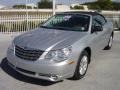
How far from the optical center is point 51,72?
15.4 feet

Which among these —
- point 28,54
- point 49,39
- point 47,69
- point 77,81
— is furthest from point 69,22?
point 47,69

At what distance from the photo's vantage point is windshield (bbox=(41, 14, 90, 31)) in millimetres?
6196

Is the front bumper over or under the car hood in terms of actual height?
under

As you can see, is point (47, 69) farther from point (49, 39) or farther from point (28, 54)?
point (49, 39)

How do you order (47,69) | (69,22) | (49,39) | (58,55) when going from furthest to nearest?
1. (69,22)
2. (49,39)
3. (58,55)
4. (47,69)

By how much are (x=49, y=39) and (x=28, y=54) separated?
2.14 ft

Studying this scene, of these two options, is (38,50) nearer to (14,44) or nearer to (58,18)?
(14,44)

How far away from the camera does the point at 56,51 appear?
15.8 feet

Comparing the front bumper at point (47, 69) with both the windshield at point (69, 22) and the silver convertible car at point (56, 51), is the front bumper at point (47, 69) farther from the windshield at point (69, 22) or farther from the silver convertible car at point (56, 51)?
the windshield at point (69, 22)

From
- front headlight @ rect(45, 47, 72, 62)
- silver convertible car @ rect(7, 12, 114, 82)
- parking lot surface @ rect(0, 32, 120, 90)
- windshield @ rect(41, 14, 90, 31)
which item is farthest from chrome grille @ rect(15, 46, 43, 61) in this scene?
windshield @ rect(41, 14, 90, 31)

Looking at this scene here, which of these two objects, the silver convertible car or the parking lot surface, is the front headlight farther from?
the parking lot surface

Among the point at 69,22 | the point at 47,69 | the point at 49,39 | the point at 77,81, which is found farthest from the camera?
the point at 69,22

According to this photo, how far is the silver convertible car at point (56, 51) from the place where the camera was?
4746 mm

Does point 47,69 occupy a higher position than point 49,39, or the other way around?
point 49,39
